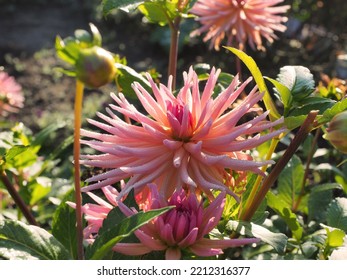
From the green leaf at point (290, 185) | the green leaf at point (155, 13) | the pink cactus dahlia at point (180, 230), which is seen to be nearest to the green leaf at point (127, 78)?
the green leaf at point (155, 13)

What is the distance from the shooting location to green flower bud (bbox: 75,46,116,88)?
0.58 metres

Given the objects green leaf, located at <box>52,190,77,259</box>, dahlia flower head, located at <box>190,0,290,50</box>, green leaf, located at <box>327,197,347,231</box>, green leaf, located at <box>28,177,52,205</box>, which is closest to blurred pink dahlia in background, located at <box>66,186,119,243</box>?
green leaf, located at <box>52,190,77,259</box>

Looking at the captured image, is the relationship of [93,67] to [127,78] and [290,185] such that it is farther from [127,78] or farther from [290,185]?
[290,185]

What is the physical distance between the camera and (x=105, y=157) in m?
0.85

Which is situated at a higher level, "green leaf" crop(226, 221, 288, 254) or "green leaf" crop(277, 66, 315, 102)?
"green leaf" crop(277, 66, 315, 102)

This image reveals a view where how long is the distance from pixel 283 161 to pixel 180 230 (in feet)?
0.60

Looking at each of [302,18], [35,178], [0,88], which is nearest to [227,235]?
[35,178]

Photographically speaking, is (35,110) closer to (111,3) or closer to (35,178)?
(35,178)

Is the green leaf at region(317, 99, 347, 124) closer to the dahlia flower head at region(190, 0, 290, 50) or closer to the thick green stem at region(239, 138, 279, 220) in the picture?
the thick green stem at region(239, 138, 279, 220)

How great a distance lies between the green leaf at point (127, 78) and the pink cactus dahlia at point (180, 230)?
341 mm

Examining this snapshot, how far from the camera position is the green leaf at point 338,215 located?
1073 mm

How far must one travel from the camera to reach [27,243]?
0.77m

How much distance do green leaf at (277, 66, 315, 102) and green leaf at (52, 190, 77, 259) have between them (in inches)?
15.8
